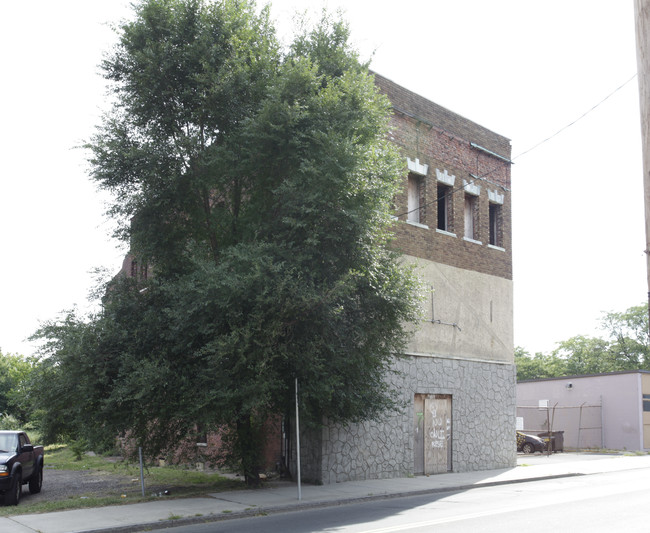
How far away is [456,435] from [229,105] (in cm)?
1219

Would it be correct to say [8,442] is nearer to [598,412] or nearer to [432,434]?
[432,434]

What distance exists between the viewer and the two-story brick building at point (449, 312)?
714 inches

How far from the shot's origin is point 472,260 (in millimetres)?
21438

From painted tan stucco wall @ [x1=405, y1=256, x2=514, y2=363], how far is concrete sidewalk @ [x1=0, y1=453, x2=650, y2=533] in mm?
3876

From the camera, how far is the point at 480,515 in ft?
37.0

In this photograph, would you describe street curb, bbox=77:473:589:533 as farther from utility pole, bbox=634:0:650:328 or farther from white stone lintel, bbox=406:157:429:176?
white stone lintel, bbox=406:157:429:176

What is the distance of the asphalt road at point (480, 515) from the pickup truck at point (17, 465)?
426 cm

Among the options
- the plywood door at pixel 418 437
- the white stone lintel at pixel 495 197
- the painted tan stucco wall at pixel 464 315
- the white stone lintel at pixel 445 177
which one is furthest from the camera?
the white stone lintel at pixel 495 197

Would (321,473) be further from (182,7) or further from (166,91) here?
(182,7)

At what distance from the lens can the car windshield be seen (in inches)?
517

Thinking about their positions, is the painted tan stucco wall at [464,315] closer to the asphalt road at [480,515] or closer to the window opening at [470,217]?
the window opening at [470,217]

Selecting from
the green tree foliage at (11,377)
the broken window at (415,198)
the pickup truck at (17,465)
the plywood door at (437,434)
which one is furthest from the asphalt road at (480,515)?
the green tree foliage at (11,377)

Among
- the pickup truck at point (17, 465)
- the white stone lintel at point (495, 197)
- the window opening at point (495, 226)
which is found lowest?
the pickup truck at point (17, 465)

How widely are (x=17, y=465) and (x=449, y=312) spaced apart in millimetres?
12928
